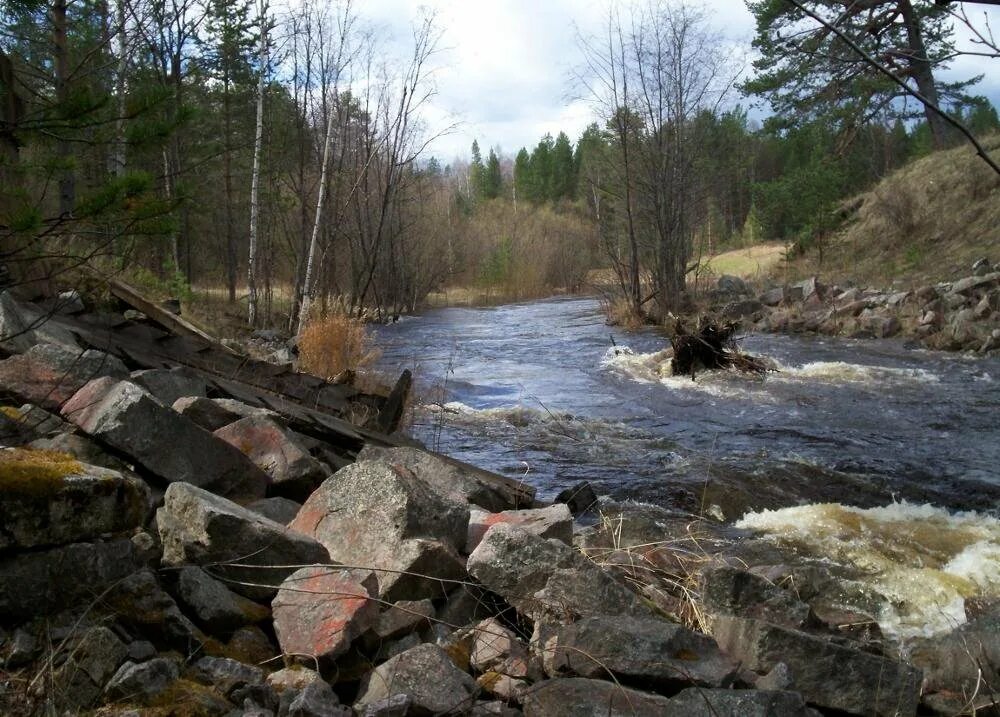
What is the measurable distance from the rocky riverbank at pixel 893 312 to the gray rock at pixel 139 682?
1308cm

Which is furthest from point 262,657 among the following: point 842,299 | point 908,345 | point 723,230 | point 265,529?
point 723,230

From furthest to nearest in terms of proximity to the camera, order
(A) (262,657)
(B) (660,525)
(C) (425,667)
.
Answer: (B) (660,525)
(A) (262,657)
(C) (425,667)

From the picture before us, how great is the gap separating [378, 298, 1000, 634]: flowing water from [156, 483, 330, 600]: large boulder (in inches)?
122

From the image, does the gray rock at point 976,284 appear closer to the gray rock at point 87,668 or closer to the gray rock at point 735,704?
the gray rock at point 735,704

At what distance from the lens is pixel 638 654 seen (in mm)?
2615

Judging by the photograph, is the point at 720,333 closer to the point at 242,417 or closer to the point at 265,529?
the point at 242,417

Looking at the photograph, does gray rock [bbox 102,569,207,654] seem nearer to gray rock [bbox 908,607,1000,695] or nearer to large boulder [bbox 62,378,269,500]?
large boulder [bbox 62,378,269,500]

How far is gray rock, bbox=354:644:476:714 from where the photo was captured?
2.44 meters

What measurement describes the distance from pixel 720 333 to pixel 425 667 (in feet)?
33.7

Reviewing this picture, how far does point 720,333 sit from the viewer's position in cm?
1210

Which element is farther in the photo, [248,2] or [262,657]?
[248,2]

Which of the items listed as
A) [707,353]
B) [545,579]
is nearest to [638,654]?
[545,579]

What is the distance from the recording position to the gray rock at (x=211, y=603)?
2.83m

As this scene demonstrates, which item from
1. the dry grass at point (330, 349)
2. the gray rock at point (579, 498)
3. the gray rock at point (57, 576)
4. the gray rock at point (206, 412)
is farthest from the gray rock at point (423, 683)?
the dry grass at point (330, 349)
